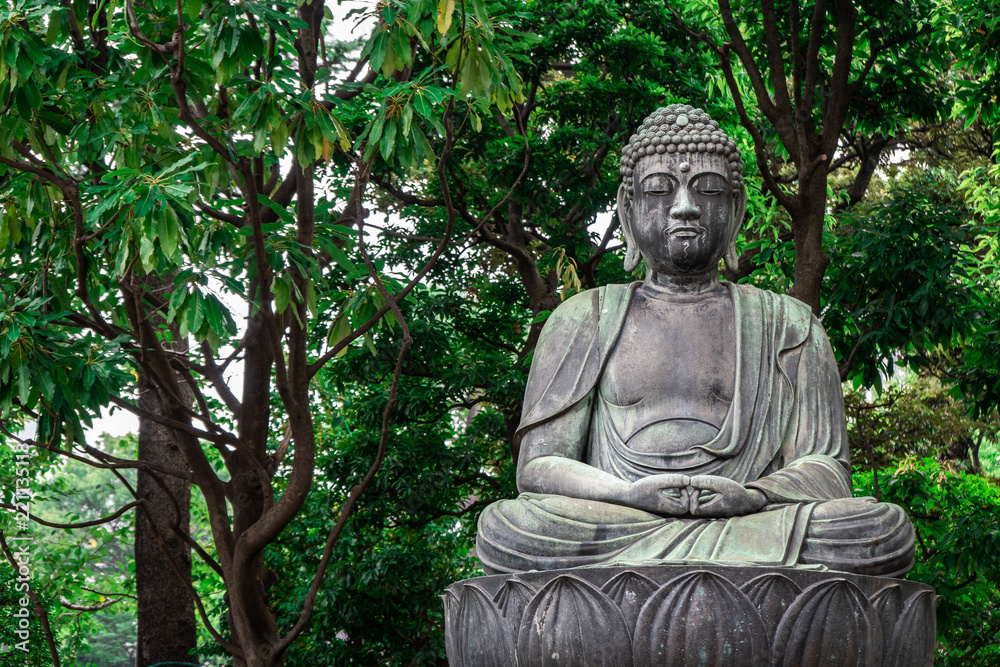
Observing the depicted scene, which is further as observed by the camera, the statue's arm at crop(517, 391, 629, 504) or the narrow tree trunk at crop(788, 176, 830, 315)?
the narrow tree trunk at crop(788, 176, 830, 315)

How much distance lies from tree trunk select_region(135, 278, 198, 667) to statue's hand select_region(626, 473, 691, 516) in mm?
4559

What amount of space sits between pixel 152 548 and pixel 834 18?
6.13 meters

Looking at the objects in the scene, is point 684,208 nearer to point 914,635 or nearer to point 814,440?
point 814,440

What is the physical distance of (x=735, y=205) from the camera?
207 inches

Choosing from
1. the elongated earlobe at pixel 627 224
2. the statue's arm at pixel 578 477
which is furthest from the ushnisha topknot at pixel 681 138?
the statue's arm at pixel 578 477

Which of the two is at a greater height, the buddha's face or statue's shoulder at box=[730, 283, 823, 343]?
the buddha's face

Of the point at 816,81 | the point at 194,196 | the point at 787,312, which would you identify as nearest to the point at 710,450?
the point at 787,312

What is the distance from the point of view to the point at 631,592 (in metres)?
3.76

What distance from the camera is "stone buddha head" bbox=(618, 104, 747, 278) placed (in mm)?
4992

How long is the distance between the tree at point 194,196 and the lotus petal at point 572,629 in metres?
2.12

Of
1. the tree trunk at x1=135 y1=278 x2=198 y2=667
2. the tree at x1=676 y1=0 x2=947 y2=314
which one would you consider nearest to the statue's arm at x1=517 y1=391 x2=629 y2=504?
the tree at x1=676 y1=0 x2=947 y2=314

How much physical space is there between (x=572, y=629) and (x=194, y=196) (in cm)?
274

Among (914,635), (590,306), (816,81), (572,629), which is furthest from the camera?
(816,81)

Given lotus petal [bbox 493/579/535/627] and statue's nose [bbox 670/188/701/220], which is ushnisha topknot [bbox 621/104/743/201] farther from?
lotus petal [bbox 493/579/535/627]
